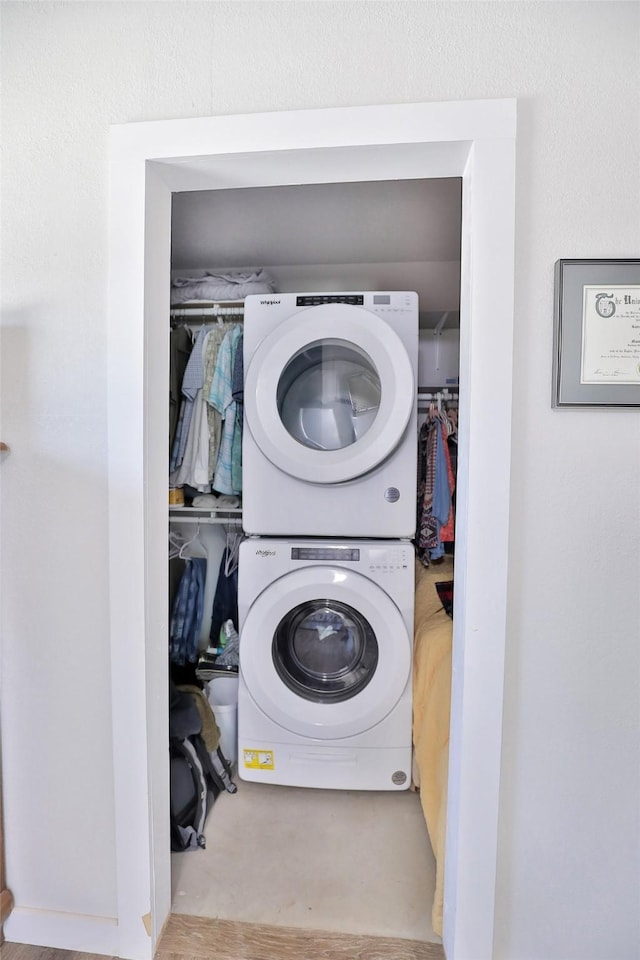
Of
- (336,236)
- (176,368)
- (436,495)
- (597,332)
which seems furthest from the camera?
(176,368)

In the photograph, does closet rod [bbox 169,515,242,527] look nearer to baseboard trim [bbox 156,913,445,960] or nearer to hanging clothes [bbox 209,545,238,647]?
hanging clothes [bbox 209,545,238,647]

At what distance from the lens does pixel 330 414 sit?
1.68m

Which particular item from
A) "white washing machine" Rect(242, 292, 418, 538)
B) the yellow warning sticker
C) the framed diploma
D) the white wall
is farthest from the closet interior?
the framed diploma

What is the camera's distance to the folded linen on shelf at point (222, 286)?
1.90 metres

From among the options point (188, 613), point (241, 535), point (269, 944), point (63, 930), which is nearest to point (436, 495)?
point (241, 535)

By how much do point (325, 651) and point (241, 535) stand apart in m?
0.66

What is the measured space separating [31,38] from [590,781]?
2083mm

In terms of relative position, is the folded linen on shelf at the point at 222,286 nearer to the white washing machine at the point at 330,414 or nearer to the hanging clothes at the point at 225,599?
the white washing machine at the point at 330,414

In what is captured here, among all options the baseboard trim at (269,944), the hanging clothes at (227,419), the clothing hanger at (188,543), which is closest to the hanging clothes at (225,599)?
the clothing hanger at (188,543)

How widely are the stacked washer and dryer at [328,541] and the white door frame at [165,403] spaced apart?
1.61 ft

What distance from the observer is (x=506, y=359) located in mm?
959

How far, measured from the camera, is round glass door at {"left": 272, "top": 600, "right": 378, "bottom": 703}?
1.63 meters

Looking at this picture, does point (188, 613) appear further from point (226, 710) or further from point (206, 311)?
point (206, 311)

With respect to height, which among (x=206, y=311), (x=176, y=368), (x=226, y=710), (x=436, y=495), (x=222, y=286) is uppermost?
(x=222, y=286)
